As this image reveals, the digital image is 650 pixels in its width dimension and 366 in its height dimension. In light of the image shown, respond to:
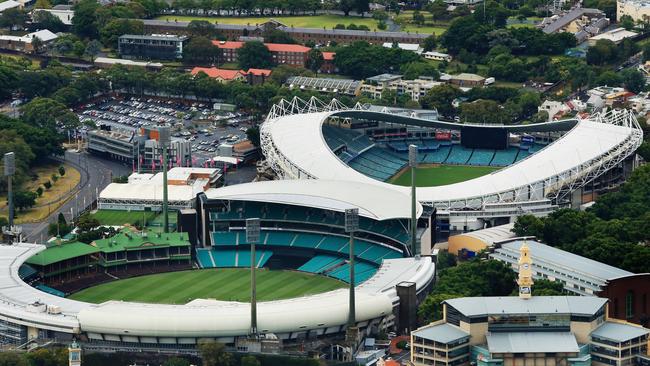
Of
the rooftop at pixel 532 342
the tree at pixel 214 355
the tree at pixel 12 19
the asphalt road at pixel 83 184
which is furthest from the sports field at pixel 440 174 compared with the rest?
the tree at pixel 12 19

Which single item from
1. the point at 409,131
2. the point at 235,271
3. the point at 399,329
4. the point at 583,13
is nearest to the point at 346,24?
the point at 583,13

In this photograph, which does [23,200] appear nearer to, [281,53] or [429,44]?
[281,53]

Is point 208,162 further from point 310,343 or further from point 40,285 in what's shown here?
point 310,343

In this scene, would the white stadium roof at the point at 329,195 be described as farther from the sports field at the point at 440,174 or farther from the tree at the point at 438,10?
the tree at the point at 438,10

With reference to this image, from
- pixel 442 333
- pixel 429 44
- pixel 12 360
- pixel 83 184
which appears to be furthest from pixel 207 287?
pixel 429 44

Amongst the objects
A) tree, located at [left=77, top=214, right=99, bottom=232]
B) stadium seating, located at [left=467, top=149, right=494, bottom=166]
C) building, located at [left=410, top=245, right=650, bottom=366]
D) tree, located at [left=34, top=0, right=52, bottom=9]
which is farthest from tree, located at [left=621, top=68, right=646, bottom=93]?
building, located at [left=410, top=245, right=650, bottom=366]

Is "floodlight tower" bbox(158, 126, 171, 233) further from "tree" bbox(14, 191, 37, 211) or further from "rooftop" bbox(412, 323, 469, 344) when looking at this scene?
"rooftop" bbox(412, 323, 469, 344)

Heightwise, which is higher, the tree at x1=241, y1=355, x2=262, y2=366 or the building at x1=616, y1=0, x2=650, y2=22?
the building at x1=616, y1=0, x2=650, y2=22
